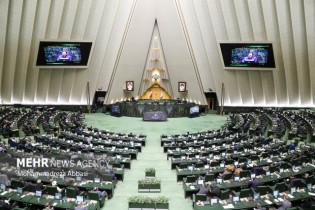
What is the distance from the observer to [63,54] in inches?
1539

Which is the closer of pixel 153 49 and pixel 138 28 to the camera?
pixel 138 28

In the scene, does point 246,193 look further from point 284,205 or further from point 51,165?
point 51,165

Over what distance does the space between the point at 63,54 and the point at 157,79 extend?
14537 millimetres

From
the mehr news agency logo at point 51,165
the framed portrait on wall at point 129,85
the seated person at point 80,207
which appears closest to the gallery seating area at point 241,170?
the seated person at point 80,207

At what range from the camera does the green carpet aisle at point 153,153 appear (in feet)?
47.1

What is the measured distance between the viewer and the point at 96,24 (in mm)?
39062

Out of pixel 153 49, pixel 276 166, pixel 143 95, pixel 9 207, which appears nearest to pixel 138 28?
pixel 153 49

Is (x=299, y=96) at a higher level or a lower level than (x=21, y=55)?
lower

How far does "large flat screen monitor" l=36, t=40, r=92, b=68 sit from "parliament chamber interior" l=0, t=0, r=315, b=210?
0.12 metres

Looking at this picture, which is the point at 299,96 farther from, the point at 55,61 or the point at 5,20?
the point at 5,20

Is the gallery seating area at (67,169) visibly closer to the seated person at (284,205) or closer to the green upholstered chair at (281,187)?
the seated person at (284,205)

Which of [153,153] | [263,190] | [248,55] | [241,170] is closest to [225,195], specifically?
[263,190]

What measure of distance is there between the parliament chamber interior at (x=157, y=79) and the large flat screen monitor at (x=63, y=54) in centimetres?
12

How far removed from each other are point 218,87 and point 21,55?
24.4 m
